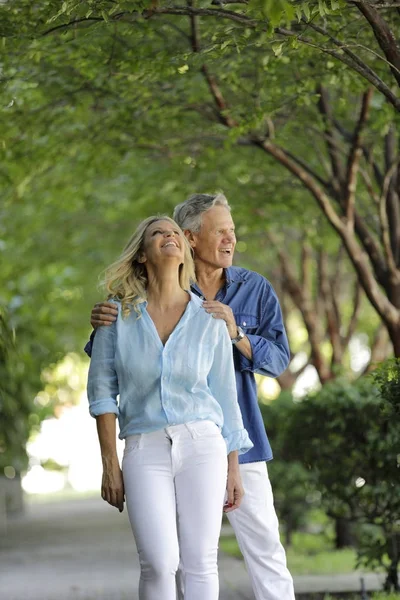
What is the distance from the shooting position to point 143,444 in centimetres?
476

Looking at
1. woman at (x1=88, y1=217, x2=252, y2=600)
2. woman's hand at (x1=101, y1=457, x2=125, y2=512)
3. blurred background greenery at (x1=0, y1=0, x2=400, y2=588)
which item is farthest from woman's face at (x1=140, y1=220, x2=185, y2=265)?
blurred background greenery at (x1=0, y1=0, x2=400, y2=588)

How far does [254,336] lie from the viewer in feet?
18.1

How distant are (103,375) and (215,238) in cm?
103

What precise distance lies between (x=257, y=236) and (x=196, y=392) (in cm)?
1286

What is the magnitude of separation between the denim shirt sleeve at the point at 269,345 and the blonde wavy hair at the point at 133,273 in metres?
0.51

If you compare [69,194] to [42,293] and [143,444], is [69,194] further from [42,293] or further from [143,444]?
[143,444]

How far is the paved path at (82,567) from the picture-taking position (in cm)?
952

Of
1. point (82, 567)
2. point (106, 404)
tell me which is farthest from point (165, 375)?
point (82, 567)

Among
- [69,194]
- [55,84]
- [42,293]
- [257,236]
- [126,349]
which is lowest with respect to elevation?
[42,293]

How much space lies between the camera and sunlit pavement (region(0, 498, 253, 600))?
9.61 meters

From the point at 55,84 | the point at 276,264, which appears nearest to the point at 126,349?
the point at 55,84

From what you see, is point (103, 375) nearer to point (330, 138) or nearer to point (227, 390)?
point (227, 390)

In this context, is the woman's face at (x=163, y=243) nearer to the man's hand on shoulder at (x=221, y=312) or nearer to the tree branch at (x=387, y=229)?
the man's hand on shoulder at (x=221, y=312)

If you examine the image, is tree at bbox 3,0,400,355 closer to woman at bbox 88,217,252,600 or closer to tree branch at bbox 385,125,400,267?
tree branch at bbox 385,125,400,267
